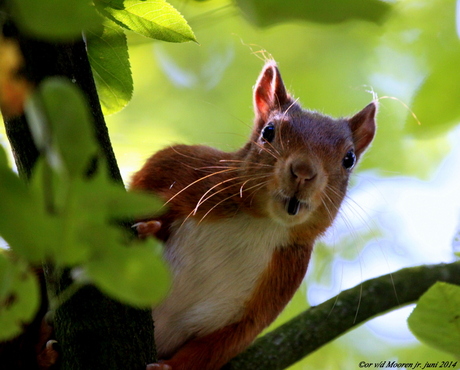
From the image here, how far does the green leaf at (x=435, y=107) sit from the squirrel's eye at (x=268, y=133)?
98cm

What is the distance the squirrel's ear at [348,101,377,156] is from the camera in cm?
434

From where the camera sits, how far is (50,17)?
666 mm

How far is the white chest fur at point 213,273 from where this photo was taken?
3.62m

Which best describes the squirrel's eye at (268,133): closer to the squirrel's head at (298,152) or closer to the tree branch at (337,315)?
the squirrel's head at (298,152)

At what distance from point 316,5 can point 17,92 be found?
0.60m

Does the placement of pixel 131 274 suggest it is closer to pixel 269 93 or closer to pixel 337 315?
pixel 337 315

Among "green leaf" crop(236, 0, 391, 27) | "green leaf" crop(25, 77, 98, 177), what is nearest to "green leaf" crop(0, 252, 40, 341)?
"green leaf" crop(25, 77, 98, 177)

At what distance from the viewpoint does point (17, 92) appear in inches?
31.4

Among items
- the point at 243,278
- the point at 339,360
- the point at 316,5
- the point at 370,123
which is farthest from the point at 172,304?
the point at 316,5

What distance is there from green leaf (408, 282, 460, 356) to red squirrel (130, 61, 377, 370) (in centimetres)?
223

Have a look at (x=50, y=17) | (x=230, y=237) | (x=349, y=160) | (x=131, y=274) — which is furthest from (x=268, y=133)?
(x=50, y=17)

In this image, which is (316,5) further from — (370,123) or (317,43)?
(317,43)

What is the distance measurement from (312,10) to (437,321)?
676 mm

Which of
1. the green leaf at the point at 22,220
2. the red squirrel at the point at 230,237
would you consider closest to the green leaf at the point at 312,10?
the green leaf at the point at 22,220
